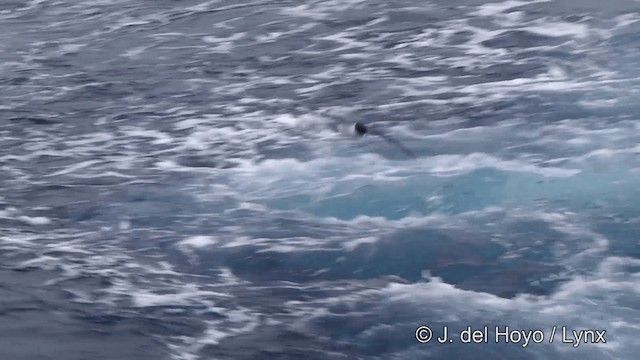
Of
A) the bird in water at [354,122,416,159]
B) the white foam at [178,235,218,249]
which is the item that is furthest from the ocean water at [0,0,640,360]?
the bird in water at [354,122,416,159]

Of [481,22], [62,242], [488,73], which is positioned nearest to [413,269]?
[62,242]

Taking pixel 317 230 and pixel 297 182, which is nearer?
pixel 317 230

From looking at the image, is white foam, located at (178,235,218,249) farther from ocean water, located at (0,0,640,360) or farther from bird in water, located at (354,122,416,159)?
bird in water, located at (354,122,416,159)

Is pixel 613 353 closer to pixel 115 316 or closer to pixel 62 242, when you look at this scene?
pixel 115 316

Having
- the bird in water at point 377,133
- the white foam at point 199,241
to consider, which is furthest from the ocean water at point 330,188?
the bird in water at point 377,133

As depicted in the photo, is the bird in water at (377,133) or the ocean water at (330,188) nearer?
the ocean water at (330,188)

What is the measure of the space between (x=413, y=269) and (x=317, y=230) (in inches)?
47.3

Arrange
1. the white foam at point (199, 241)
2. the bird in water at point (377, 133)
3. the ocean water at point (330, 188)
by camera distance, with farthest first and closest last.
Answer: the bird in water at point (377, 133), the white foam at point (199, 241), the ocean water at point (330, 188)

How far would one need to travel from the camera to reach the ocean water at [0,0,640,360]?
7844mm

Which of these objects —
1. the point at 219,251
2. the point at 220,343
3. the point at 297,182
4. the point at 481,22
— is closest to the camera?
the point at 220,343

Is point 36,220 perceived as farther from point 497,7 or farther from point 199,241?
point 497,7

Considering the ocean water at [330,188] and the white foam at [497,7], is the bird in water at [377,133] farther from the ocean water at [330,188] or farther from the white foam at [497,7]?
the white foam at [497,7]

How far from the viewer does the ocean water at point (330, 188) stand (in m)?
7.84

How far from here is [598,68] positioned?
12.6 m
